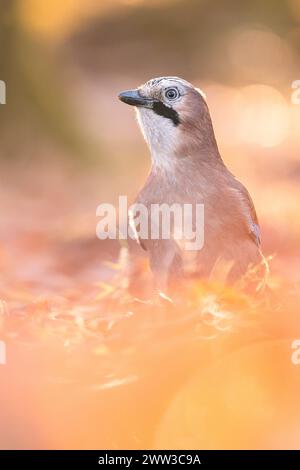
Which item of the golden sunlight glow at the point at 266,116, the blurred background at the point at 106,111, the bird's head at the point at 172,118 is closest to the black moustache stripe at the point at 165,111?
the bird's head at the point at 172,118

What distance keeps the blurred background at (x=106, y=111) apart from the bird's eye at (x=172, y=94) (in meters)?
1.24

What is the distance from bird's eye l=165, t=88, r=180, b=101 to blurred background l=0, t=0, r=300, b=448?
124 centimetres

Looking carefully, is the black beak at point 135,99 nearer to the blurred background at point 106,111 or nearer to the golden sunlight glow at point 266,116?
the blurred background at point 106,111

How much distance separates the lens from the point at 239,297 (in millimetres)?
2766

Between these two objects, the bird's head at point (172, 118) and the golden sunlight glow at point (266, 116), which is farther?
the golden sunlight glow at point (266, 116)

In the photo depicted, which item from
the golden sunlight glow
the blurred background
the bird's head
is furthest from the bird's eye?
the golden sunlight glow

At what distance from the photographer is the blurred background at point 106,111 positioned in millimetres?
4457

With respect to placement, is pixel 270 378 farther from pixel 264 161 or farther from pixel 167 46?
pixel 167 46

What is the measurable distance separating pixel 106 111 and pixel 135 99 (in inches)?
109

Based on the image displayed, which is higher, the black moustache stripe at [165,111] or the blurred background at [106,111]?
the blurred background at [106,111]

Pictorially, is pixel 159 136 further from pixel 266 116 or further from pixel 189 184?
pixel 266 116

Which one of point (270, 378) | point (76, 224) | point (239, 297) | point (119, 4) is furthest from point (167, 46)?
point (270, 378)

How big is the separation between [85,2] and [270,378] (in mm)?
3626

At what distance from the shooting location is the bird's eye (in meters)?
2.78
